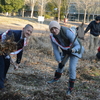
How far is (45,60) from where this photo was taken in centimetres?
659

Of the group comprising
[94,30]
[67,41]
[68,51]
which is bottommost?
[68,51]

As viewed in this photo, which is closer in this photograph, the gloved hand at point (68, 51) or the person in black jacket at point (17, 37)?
the person in black jacket at point (17, 37)

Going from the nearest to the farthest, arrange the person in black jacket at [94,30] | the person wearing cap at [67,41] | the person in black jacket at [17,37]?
1. the person in black jacket at [17,37]
2. the person wearing cap at [67,41]
3. the person in black jacket at [94,30]

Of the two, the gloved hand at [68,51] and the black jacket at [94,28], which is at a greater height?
the black jacket at [94,28]

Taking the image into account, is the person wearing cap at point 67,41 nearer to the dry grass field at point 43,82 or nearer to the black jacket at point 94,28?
the dry grass field at point 43,82

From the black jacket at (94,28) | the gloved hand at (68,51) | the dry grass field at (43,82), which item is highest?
the black jacket at (94,28)

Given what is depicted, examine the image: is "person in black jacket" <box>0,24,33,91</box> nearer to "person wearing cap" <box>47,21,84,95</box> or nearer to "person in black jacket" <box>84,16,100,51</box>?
"person wearing cap" <box>47,21,84,95</box>

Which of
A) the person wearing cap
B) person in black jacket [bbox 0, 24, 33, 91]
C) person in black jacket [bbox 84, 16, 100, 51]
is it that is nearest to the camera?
person in black jacket [bbox 0, 24, 33, 91]

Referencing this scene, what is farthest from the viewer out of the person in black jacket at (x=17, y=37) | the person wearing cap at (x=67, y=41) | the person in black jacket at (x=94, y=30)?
the person in black jacket at (x=94, y=30)

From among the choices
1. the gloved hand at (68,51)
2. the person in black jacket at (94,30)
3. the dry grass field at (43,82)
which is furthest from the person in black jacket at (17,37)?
the person in black jacket at (94,30)

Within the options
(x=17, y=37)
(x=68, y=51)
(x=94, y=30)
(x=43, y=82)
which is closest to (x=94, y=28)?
(x=94, y=30)

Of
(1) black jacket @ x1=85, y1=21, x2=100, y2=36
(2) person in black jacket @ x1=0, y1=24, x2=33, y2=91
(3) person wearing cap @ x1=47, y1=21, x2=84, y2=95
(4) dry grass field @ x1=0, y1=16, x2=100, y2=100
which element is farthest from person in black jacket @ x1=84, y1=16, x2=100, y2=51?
(2) person in black jacket @ x1=0, y1=24, x2=33, y2=91

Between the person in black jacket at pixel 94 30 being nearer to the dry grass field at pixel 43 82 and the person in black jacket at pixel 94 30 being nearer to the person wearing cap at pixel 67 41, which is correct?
the dry grass field at pixel 43 82

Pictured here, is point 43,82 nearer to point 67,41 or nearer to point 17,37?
point 67,41
